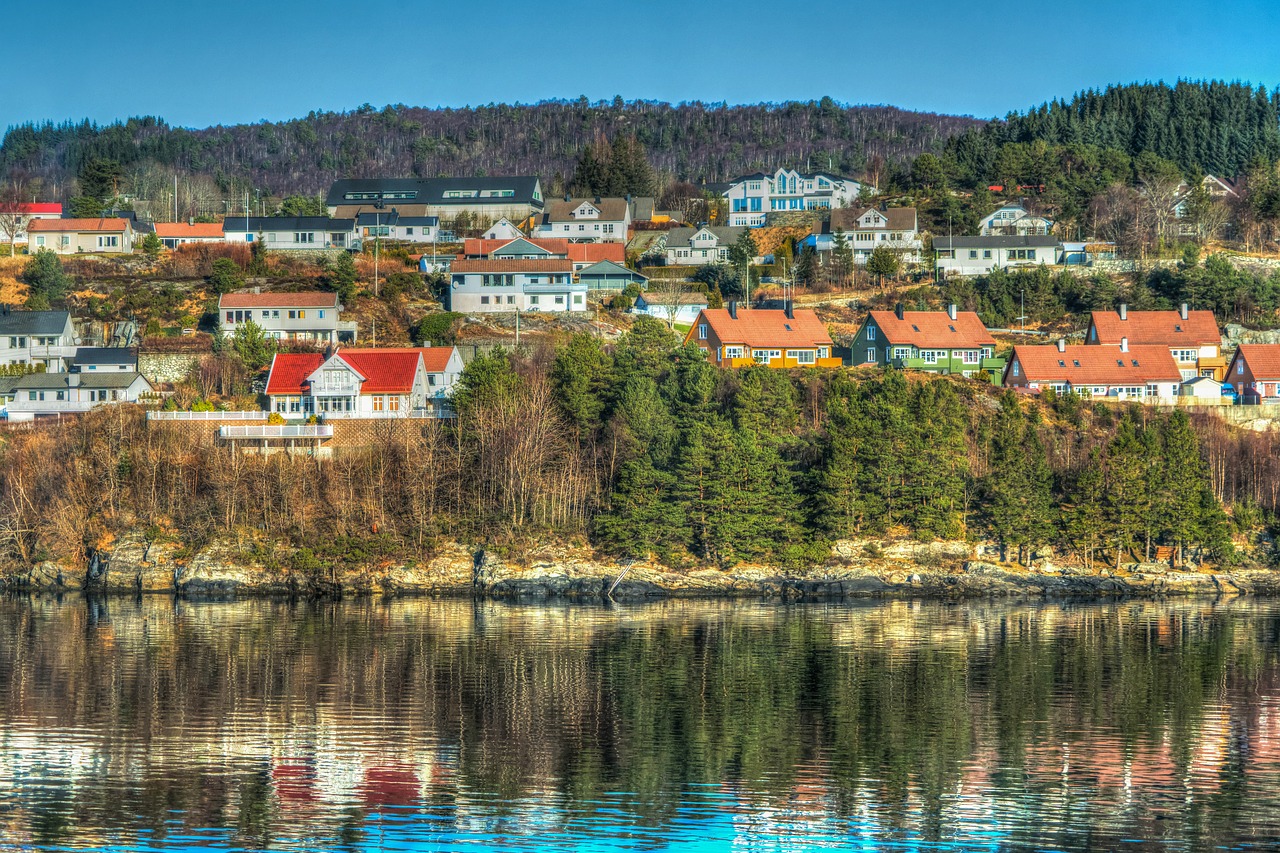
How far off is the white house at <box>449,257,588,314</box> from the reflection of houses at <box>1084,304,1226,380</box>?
24.3 meters

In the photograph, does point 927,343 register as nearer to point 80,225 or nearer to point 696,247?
point 696,247

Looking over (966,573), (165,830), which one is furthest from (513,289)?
(165,830)

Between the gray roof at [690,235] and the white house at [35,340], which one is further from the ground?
the gray roof at [690,235]

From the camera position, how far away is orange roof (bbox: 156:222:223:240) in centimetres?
8344

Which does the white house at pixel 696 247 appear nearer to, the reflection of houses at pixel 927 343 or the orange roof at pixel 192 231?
the reflection of houses at pixel 927 343

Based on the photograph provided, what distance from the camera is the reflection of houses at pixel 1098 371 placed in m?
60.0

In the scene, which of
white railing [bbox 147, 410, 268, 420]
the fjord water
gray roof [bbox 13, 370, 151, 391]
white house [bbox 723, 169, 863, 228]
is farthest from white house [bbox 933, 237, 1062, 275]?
gray roof [bbox 13, 370, 151, 391]

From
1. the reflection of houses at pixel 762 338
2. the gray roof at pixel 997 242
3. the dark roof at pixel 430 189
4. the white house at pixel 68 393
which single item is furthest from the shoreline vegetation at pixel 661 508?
the dark roof at pixel 430 189

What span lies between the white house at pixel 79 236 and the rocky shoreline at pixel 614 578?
3620cm

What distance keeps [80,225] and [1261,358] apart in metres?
63.2

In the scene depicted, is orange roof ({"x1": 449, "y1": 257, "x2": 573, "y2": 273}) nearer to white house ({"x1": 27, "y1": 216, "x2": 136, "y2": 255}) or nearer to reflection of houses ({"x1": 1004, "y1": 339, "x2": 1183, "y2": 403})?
reflection of houses ({"x1": 1004, "y1": 339, "x2": 1183, "y2": 403})

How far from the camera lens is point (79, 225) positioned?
3228 inches

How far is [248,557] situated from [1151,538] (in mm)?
31711

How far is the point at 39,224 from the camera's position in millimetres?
81500
